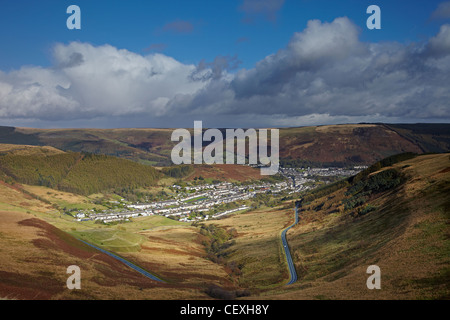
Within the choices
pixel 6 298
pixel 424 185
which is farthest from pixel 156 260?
pixel 424 185

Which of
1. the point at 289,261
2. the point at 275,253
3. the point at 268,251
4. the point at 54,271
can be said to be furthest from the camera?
the point at 268,251

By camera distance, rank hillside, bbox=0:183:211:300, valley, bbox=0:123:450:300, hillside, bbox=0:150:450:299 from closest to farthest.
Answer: hillside, bbox=0:183:211:300, hillside, bbox=0:150:450:299, valley, bbox=0:123:450:300

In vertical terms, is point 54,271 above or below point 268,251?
above

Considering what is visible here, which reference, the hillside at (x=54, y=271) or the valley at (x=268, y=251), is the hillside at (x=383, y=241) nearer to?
the valley at (x=268, y=251)

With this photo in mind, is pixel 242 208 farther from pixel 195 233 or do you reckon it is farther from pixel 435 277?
pixel 435 277

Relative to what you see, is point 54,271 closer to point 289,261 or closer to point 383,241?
point 289,261

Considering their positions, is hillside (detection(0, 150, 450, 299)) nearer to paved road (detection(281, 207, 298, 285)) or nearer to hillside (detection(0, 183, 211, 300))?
hillside (detection(0, 183, 211, 300))

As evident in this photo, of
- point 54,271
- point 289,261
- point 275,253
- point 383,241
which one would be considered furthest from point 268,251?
point 54,271

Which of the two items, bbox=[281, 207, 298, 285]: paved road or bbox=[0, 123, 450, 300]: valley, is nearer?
bbox=[0, 123, 450, 300]: valley

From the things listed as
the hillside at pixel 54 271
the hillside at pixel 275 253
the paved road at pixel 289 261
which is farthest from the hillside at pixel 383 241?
the hillside at pixel 54 271

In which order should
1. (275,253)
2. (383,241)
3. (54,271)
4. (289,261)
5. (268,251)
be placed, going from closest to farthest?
1. (54,271)
2. (383,241)
3. (289,261)
4. (275,253)
5. (268,251)

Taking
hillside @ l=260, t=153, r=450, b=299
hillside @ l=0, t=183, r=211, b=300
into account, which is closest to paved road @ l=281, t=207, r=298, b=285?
hillside @ l=260, t=153, r=450, b=299

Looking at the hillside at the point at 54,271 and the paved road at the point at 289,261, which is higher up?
the hillside at the point at 54,271
